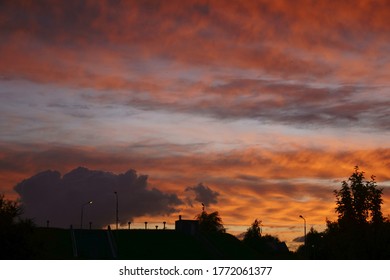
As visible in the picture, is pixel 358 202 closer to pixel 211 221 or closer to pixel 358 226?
pixel 358 226

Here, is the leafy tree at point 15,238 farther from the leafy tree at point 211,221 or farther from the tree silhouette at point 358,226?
the leafy tree at point 211,221

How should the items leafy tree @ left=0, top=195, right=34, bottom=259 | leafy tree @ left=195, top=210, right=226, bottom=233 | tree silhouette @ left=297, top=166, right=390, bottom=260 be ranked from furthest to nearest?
leafy tree @ left=195, top=210, right=226, bottom=233 → tree silhouette @ left=297, top=166, right=390, bottom=260 → leafy tree @ left=0, top=195, right=34, bottom=259

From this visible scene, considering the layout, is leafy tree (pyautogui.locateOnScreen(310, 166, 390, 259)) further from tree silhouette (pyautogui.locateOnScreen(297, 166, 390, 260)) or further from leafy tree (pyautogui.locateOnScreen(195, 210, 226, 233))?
leafy tree (pyautogui.locateOnScreen(195, 210, 226, 233))

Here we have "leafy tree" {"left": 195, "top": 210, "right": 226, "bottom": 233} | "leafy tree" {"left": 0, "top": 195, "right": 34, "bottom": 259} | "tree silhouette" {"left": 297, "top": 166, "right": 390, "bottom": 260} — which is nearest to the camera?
"leafy tree" {"left": 0, "top": 195, "right": 34, "bottom": 259}

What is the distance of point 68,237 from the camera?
10806cm

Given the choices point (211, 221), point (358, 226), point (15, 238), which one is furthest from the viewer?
point (211, 221)

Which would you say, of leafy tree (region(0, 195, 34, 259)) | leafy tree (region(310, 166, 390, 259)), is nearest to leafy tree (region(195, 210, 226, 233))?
leafy tree (region(310, 166, 390, 259))

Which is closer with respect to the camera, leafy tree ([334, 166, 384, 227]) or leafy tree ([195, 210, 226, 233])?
leafy tree ([334, 166, 384, 227])

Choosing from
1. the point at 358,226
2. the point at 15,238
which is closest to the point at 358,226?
the point at 358,226
